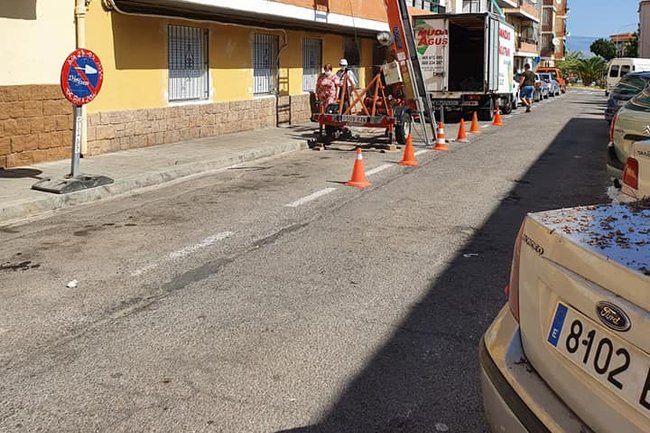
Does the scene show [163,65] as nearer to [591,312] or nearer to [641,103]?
[641,103]

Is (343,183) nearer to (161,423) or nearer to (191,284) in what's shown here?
(191,284)

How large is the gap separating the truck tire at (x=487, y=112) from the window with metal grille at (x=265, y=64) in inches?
321

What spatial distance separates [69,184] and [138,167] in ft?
7.03

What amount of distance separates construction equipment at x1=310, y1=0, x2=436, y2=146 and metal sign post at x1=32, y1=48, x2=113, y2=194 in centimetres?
641

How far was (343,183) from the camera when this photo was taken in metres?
10.5

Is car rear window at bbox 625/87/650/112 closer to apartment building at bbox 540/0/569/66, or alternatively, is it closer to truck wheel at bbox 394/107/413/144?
truck wheel at bbox 394/107/413/144

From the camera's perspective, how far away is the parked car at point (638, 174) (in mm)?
4680

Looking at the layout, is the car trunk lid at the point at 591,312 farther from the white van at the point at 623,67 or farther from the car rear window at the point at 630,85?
the white van at the point at 623,67

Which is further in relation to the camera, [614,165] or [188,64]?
[188,64]

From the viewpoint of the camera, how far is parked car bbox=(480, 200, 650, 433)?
199cm

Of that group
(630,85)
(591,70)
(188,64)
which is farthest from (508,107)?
(591,70)

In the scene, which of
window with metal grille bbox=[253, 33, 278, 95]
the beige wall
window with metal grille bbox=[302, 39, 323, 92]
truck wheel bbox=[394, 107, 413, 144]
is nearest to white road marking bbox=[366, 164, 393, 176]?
truck wheel bbox=[394, 107, 413, 144]

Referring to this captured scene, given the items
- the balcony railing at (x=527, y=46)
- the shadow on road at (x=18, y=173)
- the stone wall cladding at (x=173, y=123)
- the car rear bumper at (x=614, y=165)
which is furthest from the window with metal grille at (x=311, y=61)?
the balcony railing at (x=527, y=46)

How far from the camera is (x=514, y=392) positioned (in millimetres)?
2443
